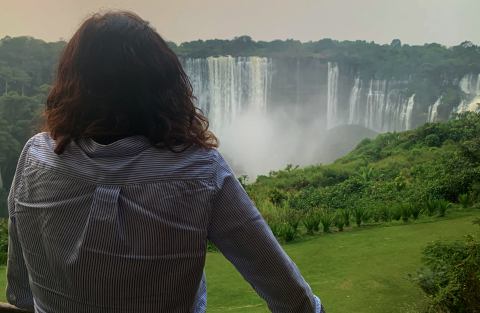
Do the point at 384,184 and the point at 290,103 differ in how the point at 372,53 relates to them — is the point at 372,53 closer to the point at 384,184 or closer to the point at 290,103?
the point at 290,103

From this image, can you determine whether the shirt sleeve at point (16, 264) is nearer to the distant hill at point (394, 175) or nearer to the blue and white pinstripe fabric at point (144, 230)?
the blue and white pinstripe fabric at point (144, 230)

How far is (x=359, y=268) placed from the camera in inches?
144

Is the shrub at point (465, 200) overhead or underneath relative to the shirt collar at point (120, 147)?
underneath

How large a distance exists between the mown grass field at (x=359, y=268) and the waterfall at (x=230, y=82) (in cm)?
1089

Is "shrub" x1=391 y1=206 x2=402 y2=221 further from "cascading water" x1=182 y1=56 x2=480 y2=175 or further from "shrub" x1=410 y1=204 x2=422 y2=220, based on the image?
"cascading water" x1=182 y1=56 x2=480 y2=175

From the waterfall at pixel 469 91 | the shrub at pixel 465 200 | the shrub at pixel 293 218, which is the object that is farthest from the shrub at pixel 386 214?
the waterfall at pixel 469 91

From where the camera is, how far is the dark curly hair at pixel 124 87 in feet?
1.91

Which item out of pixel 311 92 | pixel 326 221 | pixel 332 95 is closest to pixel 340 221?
pixel 326 221

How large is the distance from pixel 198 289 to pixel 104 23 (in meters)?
0.31

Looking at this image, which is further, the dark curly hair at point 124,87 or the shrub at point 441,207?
the shrub at point 441,207

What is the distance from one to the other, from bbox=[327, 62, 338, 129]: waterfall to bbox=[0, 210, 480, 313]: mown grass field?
11.3 meters

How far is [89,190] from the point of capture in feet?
→ 1.84

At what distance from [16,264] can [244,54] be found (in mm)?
15523

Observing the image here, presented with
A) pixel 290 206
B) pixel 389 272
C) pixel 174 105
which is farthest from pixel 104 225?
pixel 290 206
